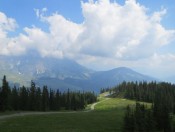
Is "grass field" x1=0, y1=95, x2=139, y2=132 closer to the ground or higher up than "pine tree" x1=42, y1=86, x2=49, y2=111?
closer to the ground

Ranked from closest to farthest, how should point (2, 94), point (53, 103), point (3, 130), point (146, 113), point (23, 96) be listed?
point (3, 130) < point (146, 113) < point (2, 94) < point (23, 96) < point (53, 103)

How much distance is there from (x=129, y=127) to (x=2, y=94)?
226 feet

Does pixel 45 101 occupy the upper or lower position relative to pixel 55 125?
upper

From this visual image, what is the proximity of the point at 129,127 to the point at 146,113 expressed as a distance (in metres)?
6.01

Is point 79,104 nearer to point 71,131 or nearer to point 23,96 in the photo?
point 23,96

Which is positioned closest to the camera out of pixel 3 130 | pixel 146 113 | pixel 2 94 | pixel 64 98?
pixel 3 130

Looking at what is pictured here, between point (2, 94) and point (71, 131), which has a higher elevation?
point (2, 94)

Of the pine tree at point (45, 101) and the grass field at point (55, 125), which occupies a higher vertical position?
the pine tree at point (45, 101)

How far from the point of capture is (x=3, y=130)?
5650 centimetres

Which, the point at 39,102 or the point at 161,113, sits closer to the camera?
the point at 161,113

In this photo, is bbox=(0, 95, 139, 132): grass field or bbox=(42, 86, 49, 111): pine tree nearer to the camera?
bbox=(0, 95, 139, 132): grass field

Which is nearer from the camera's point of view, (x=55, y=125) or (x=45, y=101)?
(x=55, y=125)

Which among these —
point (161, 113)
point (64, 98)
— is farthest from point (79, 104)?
point (161, 113)

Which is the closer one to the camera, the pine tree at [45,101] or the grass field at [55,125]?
the grass field at [55,125]
